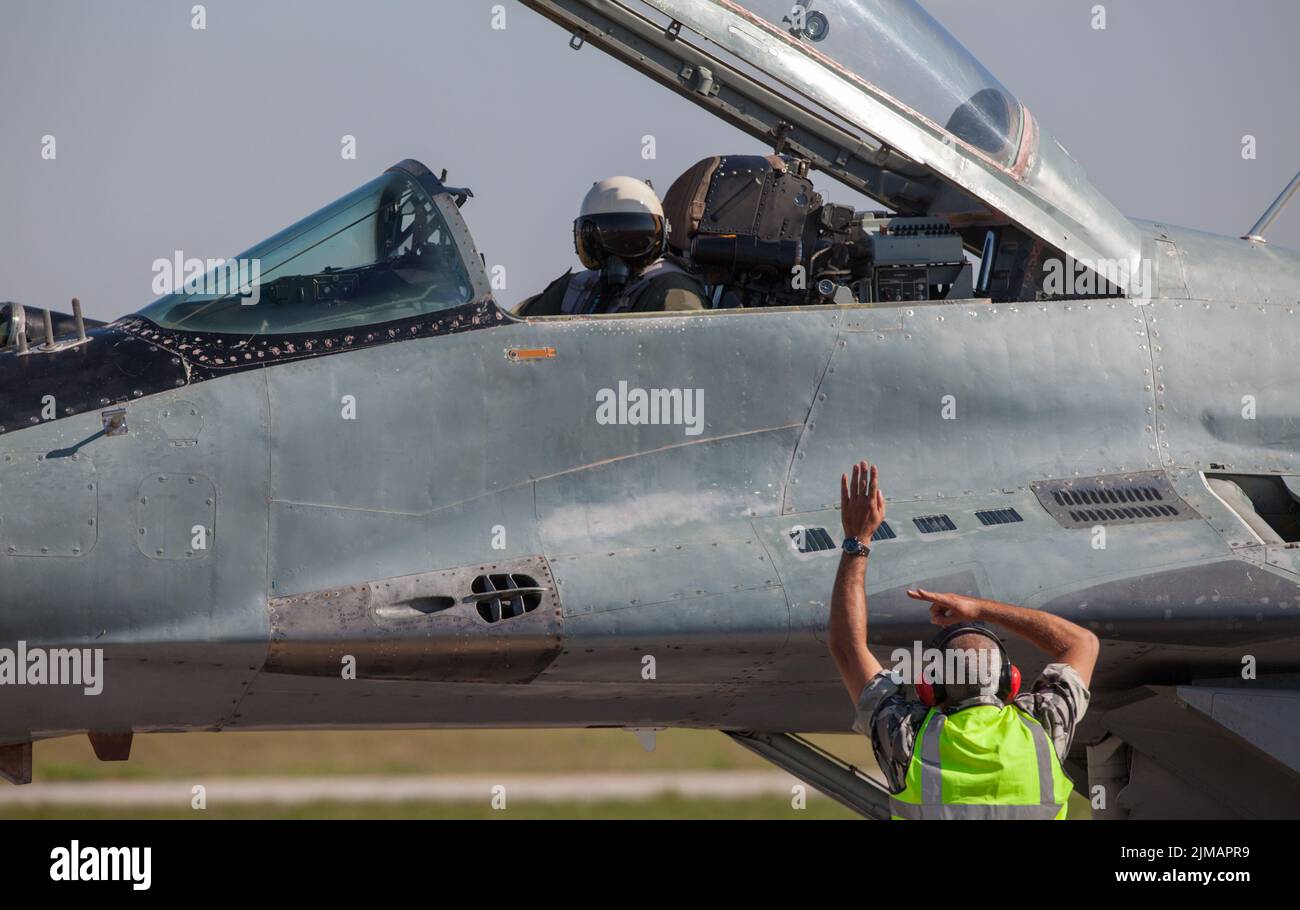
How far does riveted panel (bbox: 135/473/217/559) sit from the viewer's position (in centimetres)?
621

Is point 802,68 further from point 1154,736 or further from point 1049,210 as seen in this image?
point 1154,736

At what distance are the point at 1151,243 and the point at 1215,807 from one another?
2843 millimetres

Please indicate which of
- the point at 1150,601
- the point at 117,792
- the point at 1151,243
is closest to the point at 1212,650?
the point at 1150,601

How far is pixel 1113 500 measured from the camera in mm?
7473

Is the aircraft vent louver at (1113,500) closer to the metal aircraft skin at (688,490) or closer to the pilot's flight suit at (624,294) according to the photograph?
the metal aircraft skin at (688,490)

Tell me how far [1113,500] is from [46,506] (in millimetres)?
4674

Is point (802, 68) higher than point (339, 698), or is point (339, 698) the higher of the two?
point (802, 68)

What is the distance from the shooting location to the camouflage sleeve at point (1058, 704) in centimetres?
444

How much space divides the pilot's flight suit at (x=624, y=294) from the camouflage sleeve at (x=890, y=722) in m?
3.39

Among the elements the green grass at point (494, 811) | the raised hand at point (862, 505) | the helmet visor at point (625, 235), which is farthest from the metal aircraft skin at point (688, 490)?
the green grass at point (494, 811)

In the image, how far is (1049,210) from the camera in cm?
789

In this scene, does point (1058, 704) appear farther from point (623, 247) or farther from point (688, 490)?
point (623, 247)

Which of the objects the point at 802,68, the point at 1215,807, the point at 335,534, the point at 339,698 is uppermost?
the point at 802,68

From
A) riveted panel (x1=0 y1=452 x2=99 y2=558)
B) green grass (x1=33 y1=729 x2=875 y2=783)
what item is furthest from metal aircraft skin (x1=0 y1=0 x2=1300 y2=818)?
green grass (x1=33 y1=729 x2=875 y2=783)
